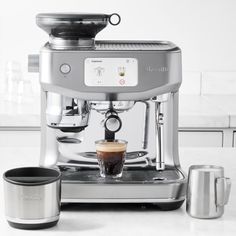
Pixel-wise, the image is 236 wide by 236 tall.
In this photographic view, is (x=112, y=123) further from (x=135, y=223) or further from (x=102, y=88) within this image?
(x=135, y=223)

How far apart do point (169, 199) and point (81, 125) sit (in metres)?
0.29

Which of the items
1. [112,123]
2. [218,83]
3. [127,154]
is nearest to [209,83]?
[218,83]

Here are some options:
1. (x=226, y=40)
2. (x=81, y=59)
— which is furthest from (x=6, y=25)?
(x=81, y=59)

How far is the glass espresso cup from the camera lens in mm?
1923

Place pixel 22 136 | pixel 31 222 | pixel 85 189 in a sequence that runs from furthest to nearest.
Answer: pixel 22 136 → pixel 85 189 → pixel 31 222

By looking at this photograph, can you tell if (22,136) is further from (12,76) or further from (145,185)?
(145,185)

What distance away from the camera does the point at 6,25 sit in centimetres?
409

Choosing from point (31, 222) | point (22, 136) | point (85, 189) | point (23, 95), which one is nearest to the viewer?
point (31, 222)

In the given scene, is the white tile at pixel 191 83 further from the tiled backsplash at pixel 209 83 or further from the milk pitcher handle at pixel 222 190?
the milk pitcher handle at pixel 222 190

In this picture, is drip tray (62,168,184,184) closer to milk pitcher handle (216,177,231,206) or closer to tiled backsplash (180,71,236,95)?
milk pitcher handle (216,177,231,206)

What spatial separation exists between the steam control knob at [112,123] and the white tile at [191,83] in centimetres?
220

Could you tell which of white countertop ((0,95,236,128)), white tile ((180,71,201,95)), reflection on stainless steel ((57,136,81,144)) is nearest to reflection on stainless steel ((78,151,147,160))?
reflection on stainless steel ((57,136,81,144))

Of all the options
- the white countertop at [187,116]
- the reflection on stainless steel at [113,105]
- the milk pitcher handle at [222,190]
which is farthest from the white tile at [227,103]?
the milk pitcher handle at [222,190]

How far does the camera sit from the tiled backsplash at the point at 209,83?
A: 414 centimetres
